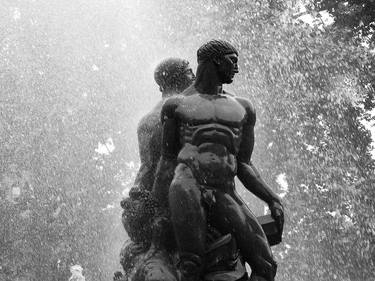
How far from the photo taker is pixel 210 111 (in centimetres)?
362

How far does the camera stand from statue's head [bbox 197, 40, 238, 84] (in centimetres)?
369

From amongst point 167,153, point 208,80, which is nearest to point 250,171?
point 167,153

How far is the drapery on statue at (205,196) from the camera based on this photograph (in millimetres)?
3396

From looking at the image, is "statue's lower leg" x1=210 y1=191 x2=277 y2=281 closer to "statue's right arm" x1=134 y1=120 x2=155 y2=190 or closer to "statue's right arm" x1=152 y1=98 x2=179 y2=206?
"statue's right arm" x1=152 y1=98 x2=179 y2=206

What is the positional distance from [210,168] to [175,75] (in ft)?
4.40

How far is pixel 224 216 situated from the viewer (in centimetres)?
345

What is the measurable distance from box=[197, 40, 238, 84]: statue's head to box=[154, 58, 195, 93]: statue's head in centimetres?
83

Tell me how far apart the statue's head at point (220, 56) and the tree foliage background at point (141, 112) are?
7494 mm

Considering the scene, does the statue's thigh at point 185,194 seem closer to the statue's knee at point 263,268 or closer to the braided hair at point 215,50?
the statue's knee at point 263,268

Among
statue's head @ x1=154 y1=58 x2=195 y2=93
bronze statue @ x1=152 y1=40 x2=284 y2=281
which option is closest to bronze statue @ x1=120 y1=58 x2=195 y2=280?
statue's head @ x1=154 y1=58 x2=195 y2=93

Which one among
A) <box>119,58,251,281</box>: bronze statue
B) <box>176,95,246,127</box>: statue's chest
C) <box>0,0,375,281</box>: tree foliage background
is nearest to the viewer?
<box>119,58,251,281</box>: bronze statue

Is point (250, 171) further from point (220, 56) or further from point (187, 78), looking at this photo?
point (187, 78)

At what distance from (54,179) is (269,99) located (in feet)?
24.7

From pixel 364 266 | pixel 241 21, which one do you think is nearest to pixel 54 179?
pixel 241 21
